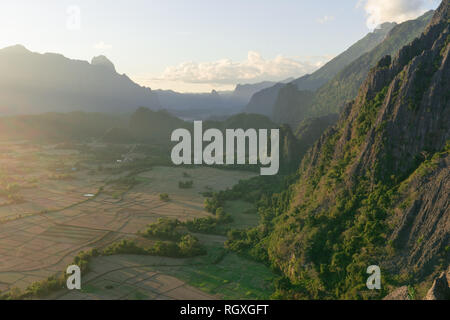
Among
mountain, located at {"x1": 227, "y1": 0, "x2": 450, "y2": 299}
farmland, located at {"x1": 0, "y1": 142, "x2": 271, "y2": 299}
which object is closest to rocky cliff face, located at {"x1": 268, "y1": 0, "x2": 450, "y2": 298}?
mountain, located at {"x1": 227, "y1": 0, "x2": 450, "y2": 299}

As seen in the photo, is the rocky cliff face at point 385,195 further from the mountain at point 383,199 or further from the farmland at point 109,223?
the farmland at point 109,223

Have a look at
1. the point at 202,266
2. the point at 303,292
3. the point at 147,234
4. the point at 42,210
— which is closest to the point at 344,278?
the point at 303,292

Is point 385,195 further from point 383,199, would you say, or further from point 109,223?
point 109,223

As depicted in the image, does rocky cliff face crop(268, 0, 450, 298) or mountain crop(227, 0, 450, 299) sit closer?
mountain crop(227, 0, 450, 299)

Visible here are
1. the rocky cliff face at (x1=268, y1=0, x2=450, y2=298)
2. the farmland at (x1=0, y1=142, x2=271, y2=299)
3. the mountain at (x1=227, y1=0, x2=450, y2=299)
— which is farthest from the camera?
the farmland at (x1=0, y1=142, x2=271, y2=299)

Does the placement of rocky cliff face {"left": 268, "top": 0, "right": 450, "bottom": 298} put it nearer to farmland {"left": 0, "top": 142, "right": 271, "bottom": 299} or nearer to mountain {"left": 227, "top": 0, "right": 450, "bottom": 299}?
mountain {"left": 227, "top": 0, "right": 450, "bottom": 299}

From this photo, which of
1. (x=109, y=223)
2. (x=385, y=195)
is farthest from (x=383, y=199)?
(x=109, y=223)

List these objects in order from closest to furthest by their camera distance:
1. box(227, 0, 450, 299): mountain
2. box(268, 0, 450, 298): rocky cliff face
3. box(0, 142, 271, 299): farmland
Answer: box(227, 0, 450, 299): mountain
box(268, 0, 450, 298): rocky cliff face
box(0, 142, 271, 299): farmland
